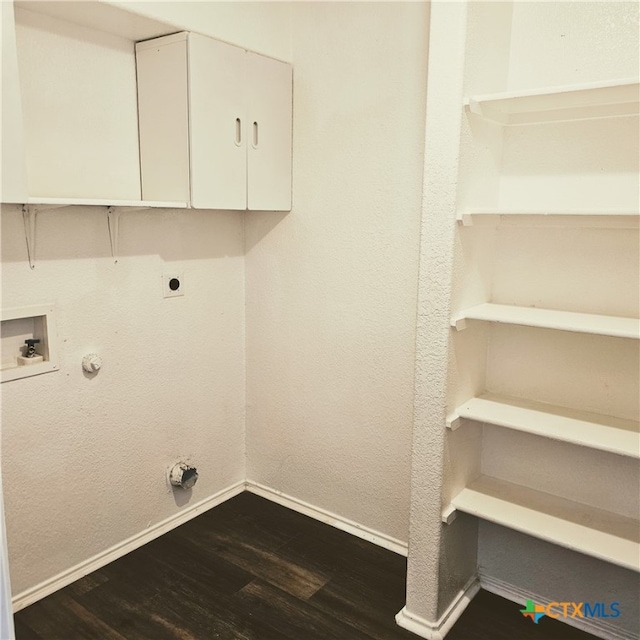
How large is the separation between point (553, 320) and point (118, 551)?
6.50 feet

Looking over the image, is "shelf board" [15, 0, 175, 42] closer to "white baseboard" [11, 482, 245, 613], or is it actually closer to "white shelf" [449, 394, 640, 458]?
"white shelf" [449, 394, 640, 458]

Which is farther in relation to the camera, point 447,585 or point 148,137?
point 148,137

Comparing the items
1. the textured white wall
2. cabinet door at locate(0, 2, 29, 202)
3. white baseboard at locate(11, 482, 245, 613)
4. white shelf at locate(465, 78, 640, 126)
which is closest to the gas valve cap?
white baseboard at locate(11, 482, 245, 613)

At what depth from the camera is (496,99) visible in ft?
5.71

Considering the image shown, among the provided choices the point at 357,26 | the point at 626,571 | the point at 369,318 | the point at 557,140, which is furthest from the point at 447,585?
the point at 357,26

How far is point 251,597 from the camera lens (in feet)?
7.30

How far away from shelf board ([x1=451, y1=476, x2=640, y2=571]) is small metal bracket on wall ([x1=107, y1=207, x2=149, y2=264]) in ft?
5.29

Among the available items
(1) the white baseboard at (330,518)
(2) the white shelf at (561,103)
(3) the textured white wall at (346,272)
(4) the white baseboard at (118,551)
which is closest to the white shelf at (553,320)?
(3) the textured white wall at (346,272)

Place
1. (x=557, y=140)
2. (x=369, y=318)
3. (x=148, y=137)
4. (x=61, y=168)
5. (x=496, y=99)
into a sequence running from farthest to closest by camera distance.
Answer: (x=369, y=318) → (x=148, y=137) → (x=61, y=168) → (x=557, y=140) → (x=496, y=99)

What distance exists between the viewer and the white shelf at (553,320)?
1.67 meters

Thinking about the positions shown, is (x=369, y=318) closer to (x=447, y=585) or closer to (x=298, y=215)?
(x=298, y=215)

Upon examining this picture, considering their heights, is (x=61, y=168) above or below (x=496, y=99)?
below

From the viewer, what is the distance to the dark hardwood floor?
2.05 meters

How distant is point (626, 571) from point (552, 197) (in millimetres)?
1317
